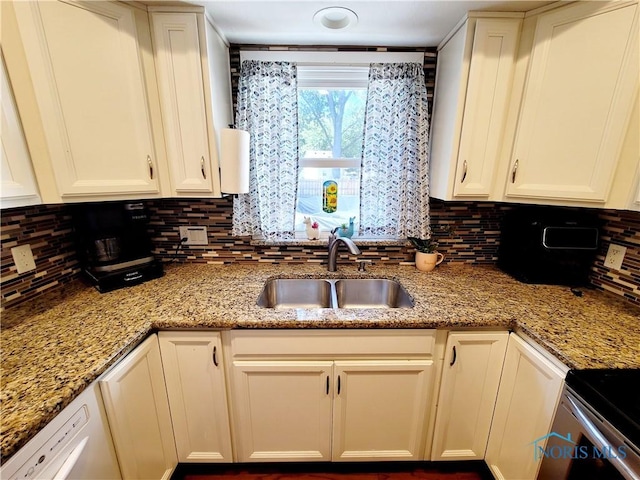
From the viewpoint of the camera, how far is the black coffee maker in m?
1.26

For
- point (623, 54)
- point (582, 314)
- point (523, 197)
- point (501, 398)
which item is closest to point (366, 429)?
point (501, 398)

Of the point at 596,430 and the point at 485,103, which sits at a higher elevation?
the point at 485,103

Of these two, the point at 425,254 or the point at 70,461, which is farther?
the point at 425,254

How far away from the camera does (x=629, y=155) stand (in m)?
1.03

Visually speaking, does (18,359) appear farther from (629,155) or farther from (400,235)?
(629,155)

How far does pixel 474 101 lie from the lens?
1.26m

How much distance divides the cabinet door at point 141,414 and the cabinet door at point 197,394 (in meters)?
0.04

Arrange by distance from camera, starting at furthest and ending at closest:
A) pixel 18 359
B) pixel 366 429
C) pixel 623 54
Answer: pixel 366 429, pixel 623 54, pixel 18 359

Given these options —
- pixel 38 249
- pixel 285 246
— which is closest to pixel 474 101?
pixel 285 246

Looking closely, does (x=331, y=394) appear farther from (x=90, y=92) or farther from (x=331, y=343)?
(x=90, y=92)

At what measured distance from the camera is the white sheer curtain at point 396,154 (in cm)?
155

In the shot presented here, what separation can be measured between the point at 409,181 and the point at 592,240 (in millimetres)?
931

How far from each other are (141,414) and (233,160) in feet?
3.78

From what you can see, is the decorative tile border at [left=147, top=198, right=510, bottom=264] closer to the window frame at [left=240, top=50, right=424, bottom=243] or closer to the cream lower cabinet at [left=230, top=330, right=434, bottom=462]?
the cream lower cabinet at [left=230, top=330, right=434, bottom=462]
